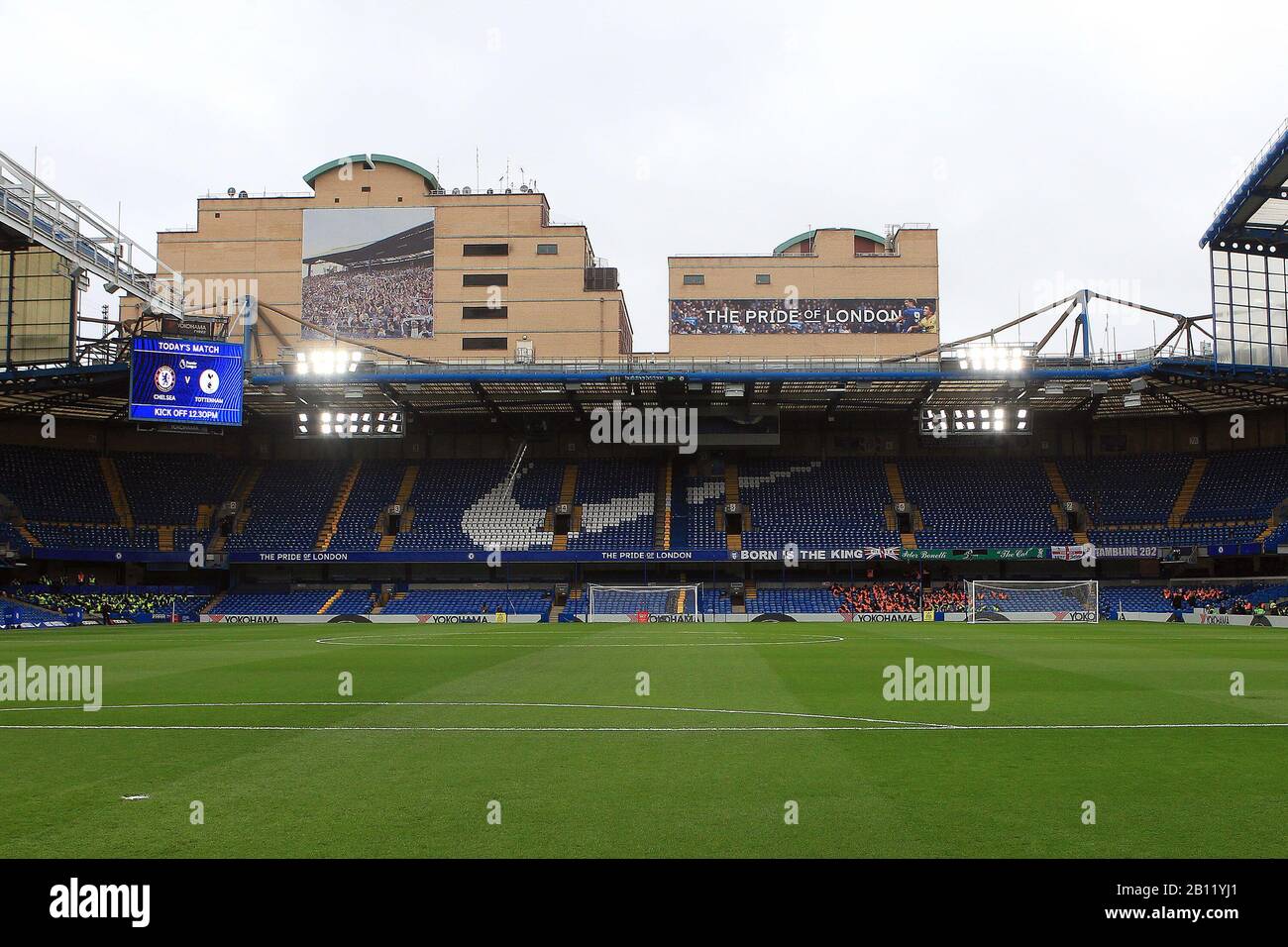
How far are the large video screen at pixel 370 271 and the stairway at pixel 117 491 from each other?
748 inches

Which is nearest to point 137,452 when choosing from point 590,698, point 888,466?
point 888,466

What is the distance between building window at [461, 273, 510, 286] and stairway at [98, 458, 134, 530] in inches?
1133

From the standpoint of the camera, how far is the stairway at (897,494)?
67062 mm

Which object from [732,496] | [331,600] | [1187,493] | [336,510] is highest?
[1187,493]

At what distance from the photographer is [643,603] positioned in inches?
2489

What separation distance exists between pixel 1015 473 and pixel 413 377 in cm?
4201

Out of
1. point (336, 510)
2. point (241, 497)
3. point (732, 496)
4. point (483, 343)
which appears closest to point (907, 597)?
point (732, 496)

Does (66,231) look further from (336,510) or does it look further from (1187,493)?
(1187,493)

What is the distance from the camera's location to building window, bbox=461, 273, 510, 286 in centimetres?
8212

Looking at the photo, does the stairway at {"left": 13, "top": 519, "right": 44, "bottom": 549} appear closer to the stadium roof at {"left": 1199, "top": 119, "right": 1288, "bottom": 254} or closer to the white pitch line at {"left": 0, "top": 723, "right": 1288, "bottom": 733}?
the white pitch line at {"left": 0, "top": 723, "right": 1288, "bottom": 733}

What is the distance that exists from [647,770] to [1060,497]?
66.5m

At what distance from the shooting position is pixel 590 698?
57.1ft

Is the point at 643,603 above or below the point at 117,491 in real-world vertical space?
below
